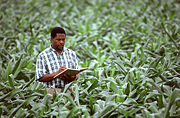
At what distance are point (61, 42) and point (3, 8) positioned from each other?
4.86 metres

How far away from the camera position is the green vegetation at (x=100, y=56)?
9.06 ft

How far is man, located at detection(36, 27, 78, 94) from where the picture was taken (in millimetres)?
2740

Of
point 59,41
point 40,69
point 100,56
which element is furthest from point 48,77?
point 100,56

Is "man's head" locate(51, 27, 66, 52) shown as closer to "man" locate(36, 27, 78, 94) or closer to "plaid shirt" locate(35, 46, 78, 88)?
"man" locate(36, 27, 78, 94)

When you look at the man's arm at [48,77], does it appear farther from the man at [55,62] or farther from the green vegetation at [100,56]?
the green vegetation at [100,56]

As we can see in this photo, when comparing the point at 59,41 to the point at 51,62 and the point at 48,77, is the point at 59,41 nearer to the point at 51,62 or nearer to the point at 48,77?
the point at 51,62

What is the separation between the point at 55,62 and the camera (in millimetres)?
2832

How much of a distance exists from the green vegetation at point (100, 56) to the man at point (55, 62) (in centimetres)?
14

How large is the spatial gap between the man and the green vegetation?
135mm

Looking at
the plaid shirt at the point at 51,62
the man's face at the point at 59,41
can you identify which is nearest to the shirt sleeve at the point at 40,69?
the plaid shirt at the point at 51,62

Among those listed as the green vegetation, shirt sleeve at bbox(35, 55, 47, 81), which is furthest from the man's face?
the green vegetation

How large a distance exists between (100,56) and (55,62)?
1.75 meters

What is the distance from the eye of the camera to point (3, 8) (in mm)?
6965

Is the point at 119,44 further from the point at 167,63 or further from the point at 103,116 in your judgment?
the point at 103,116
